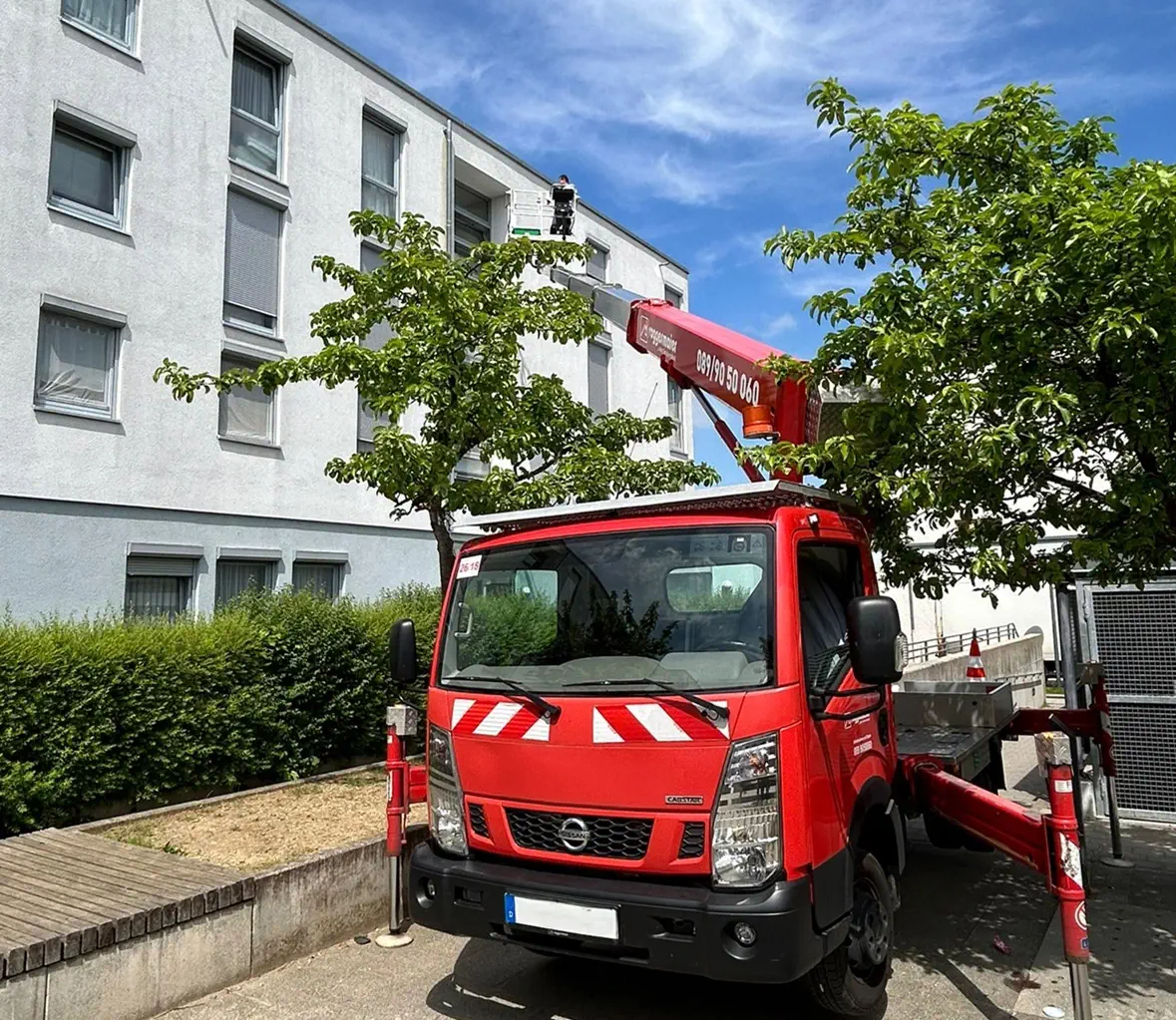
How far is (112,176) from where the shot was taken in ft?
43.6

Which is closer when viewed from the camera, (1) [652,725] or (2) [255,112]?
(1) [652,725]

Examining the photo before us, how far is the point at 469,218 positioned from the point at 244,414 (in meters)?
8.87

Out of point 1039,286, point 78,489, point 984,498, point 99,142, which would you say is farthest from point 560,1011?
point 99,142

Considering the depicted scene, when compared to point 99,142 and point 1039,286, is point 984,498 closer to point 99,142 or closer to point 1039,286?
point 1039,286

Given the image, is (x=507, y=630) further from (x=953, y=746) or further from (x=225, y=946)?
(x=953, y=746)

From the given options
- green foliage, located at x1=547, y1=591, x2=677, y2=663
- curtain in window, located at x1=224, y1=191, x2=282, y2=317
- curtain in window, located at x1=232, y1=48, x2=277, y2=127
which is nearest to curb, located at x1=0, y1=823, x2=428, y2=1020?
green foliage, located at x1=547, y1=591, x2=677, y2=663

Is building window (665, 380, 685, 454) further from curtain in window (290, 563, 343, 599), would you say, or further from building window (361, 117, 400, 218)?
curtain in window (290, 563, 343, 599)

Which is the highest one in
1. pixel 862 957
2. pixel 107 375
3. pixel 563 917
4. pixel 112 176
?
pixel 112 176

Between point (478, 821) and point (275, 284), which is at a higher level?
point (275, 284)

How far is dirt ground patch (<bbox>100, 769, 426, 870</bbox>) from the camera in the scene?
585 cm

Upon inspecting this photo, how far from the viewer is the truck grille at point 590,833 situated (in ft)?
12.3

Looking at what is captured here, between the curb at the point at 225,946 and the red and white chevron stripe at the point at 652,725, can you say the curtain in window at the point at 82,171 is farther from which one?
the red and white chevron stripe at the point at 652,725

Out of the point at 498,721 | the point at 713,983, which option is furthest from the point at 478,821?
the point at 713,983

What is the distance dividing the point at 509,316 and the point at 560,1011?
5993mm
